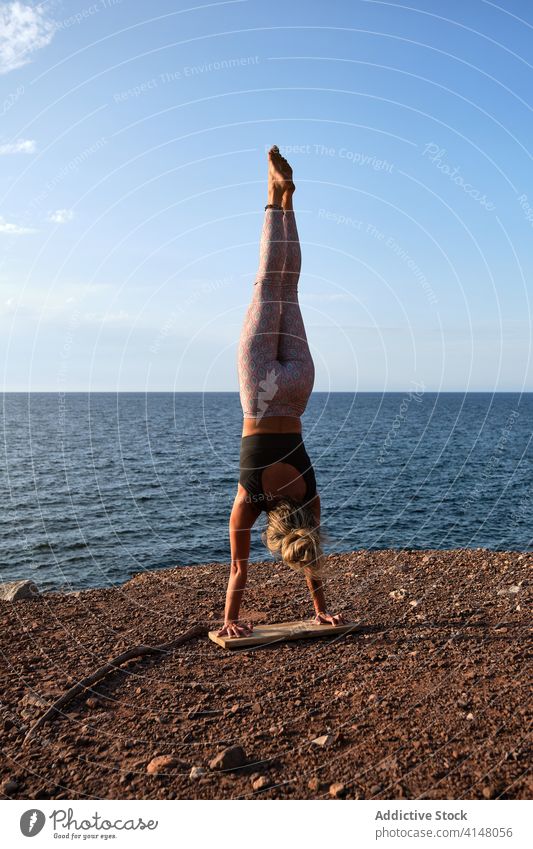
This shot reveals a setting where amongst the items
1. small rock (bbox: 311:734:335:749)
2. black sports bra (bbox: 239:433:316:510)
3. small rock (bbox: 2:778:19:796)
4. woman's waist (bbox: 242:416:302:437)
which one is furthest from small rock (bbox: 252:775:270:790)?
woman's waist (bbox: 242:416:302:437)

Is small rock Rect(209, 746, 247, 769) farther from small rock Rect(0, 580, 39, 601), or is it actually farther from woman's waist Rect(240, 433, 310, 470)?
small rock Rect(0, 580, 39, 601)

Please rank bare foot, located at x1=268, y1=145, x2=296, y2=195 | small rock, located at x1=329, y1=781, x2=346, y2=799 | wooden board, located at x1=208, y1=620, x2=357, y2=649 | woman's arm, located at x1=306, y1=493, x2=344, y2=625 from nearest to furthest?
1. small rock, located at x1=329, y1=781, x2=346, y2=799
2. bare foot, located at x1=268, y1=145, x2=296, y2=195
3. wooden board, located at x1=208, y1=620, x2=357, y2=649
4. woman's arm, located at x1=306, y1=493, x2=344, y2=625

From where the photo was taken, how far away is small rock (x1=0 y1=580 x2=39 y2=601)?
10.2 m

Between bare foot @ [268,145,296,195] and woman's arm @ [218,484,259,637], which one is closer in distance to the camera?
bare foot @ [268,145,296,195]

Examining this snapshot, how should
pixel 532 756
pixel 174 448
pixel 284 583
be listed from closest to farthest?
pixel 532 756
pixel 284 583
pixel 174 448

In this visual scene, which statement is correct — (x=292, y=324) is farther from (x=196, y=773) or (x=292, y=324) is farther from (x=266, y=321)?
(x=196, y=773)

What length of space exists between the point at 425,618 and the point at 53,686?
4388 millimetres

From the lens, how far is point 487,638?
7555 mm

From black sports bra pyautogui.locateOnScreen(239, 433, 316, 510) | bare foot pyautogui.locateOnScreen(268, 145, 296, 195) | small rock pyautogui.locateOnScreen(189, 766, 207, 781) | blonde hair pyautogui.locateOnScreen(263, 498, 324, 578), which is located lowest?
small rock pyautogui.locateOnScreen(189, 766, 207, 781)

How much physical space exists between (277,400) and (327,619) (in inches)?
110

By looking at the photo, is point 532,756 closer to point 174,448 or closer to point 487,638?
point 487,638

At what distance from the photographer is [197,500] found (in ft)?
122

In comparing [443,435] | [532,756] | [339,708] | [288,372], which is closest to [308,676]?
[339,708]

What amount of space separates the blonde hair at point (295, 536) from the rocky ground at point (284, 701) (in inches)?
40.5
